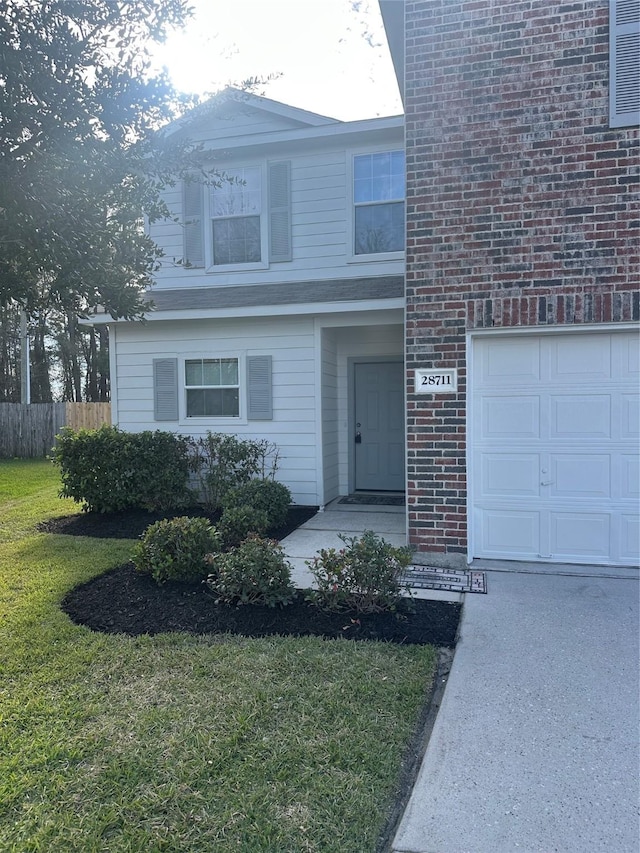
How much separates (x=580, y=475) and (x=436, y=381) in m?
1.65

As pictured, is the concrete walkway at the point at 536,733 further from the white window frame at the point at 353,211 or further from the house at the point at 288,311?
the white window frame at the point at 353,211

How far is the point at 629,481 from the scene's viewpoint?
5.35 meters

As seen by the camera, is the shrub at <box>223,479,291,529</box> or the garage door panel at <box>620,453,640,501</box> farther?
the shrub at <box>223,479,291,529</box>

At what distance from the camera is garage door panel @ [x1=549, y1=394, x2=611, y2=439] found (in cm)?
538

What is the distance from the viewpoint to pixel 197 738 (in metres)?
2.79

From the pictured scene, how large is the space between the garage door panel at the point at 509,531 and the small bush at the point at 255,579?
2242 mm

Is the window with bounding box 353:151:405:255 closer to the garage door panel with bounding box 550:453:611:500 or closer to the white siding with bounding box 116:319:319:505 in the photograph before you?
the white siding with bounding box 116:319:319:505

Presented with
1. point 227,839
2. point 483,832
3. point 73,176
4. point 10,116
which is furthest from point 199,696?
point 10,116

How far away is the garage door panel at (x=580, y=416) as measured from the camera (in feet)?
17.7

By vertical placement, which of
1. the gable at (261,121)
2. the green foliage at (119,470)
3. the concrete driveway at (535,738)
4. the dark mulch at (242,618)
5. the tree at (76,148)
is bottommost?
the concrete driveway at (535,738)

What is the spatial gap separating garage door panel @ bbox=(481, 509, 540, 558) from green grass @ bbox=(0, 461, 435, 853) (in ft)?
7.26

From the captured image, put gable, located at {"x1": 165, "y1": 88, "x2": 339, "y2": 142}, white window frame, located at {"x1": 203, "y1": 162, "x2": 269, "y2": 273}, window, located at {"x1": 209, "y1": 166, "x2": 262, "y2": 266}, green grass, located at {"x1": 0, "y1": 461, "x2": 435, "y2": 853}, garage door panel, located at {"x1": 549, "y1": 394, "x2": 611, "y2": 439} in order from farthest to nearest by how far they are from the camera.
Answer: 1. window, located at {"x1": 209, "y1": 166, "x2": 262, "y2": 266}
2. white window frame, located at {"x1": 203, "y1": 162, "x2": 269, "y2": 273}
3. gable, located at {"x1": 165, "y1": 88, "x2": 339, "y2": 142}
4. garage door panel, located at {"x1": 549, "y1": 394, "x2": 611, "y2": 439}
5. green grass, located at {"x1": 0, "y1": 461, "x2": 435, "y2": 853}

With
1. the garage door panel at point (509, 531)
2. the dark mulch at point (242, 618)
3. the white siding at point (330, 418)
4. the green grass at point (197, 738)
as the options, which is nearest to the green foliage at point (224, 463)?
the white siding at point (330, 418)

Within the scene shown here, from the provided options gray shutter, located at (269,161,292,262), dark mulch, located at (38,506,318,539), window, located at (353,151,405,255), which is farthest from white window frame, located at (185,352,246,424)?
window, located at (353,151,405,255)
